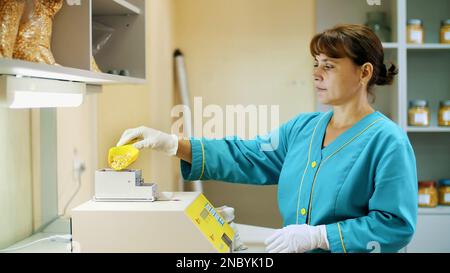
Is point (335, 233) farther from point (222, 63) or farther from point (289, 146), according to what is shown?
point (222, 63)

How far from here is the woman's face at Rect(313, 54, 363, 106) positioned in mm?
Answer: 1327

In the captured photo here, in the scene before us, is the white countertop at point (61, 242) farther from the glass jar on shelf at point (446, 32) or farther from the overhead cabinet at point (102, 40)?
the glass jar on shelf at point (446, 32)

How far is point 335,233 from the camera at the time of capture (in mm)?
1229

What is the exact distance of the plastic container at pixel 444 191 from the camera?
242cm

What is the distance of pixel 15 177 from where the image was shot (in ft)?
5.37

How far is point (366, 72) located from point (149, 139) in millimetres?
603

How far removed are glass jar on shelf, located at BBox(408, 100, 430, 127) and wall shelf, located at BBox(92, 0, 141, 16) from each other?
134 centimetres

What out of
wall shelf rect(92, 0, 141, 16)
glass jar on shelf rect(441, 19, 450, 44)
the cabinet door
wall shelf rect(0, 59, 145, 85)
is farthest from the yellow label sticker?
glass jar on shelf rect(441, 19, 450, 44)

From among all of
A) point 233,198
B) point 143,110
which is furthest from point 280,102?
point 143,110

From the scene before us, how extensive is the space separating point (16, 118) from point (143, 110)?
47cm

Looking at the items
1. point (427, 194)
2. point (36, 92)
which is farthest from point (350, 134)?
point (427, 194)

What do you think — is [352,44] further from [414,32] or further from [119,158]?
[414,32]

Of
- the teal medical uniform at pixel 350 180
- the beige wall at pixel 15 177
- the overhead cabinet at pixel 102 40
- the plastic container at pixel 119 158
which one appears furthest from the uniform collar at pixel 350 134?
the beige wall at pixel 15 177

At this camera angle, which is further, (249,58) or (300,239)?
(249,58)
